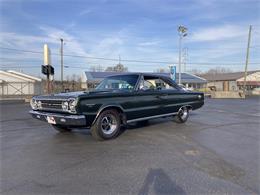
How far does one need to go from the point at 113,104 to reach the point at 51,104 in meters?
1.53

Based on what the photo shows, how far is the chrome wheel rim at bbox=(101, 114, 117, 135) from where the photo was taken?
19.4ft

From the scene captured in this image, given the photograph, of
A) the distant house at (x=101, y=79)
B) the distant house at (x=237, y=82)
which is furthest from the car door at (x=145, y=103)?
the distant house at (x=237, y=82)

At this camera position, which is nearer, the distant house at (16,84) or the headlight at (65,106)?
the headlight at (65,106)

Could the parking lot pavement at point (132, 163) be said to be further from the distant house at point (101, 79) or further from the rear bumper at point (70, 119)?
the distant house at point (101, 79)

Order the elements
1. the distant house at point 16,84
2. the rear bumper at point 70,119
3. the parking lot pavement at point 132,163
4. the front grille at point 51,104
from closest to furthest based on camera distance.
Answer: the parking lot pavement at point 132,163, the rear bumper at point 70,119, the front grille at point 51,104, the distant house at point 16,84

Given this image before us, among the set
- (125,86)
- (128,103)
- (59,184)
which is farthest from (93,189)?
(125,86)

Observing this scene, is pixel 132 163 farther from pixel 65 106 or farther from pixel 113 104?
pixel 65 106

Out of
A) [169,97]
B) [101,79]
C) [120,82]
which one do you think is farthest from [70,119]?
[101,79]

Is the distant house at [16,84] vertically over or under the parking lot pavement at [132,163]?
over

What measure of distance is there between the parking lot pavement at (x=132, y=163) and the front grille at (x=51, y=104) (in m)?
0.85

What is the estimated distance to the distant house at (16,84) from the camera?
40812mm

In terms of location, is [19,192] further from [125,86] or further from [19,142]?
[125,86]

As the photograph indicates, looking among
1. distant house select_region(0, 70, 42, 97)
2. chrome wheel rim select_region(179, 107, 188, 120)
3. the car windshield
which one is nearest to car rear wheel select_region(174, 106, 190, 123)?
chrome wheel rim select_region(179, 107, 188, 120)

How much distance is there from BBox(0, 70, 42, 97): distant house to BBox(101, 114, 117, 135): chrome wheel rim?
3899 centimetres
